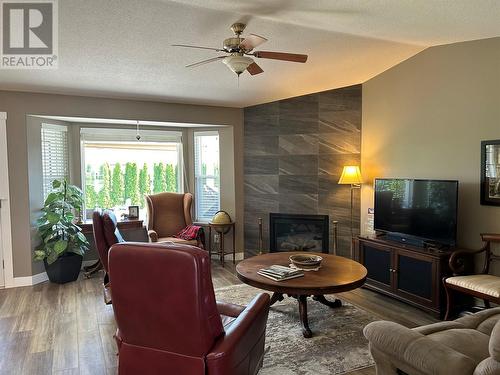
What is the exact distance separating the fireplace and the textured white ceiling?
6.00ft

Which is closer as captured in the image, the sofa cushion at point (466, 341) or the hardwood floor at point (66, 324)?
the sofa cushion at point (466, 341)

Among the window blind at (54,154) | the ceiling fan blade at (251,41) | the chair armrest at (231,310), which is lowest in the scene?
the chair armrest at (231,310)

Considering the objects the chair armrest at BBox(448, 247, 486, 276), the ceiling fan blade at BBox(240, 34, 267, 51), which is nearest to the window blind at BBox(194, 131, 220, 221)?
the ceiling fan blade at BBox(240, 34, 267, 51)

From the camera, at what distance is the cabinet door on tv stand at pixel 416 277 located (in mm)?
3420

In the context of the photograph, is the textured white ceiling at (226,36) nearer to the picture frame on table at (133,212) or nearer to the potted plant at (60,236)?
the potted plant at (60,236)

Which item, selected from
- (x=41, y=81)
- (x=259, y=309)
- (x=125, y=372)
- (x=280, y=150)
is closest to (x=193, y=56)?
(x=41, y=81)

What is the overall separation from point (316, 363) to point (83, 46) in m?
3.30

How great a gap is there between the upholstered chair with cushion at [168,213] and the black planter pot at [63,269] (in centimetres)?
107

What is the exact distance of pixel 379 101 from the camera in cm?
454

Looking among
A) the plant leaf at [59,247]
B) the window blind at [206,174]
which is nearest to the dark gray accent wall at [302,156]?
the window blind at [206,174]

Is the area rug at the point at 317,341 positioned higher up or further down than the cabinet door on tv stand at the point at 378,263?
further down

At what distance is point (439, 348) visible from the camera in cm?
166

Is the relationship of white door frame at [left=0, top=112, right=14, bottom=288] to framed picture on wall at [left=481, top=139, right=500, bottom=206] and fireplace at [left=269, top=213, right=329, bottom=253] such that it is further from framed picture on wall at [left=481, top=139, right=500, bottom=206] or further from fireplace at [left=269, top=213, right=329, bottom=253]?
framed picture on wall at [left=481, top=139, right=500, bottom=206]

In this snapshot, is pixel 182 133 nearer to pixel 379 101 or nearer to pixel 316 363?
pixel 379 101
